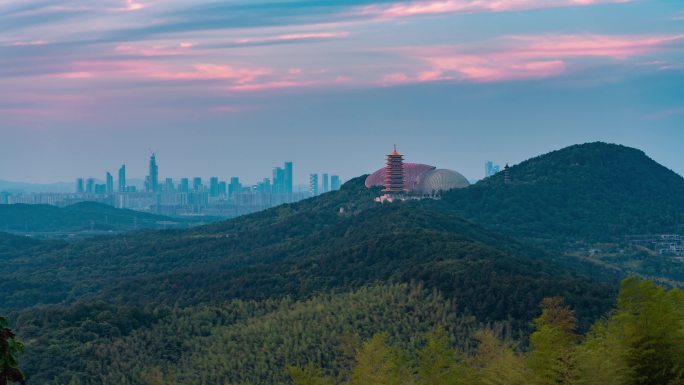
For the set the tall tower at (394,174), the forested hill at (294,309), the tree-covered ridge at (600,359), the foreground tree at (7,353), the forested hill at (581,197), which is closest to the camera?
the foreground tree at (7,353)

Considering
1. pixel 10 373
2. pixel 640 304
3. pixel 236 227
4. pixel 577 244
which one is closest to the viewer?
pixel 10 373

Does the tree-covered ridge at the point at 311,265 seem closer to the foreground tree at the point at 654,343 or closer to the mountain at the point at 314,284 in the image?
the mountain at the point at 314,284

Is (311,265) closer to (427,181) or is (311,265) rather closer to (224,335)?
(224,335)

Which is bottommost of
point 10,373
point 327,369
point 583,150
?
point 327,369

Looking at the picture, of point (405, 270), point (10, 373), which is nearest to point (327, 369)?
point (405, 270)

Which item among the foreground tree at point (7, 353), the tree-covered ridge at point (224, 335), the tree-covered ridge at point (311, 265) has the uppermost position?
the foreground tree at point (7, 353)

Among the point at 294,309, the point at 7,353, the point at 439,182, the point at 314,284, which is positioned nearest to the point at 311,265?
the point at 314,284

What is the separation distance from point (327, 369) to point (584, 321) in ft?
59.6

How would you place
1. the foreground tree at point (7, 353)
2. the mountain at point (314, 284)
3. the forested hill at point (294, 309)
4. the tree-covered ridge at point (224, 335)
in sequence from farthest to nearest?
the mountain at point (314, 284), the forested hill at point (294, 309), the tree-covered ridge at point (224, 335), the foreground tree at point (7, 353)

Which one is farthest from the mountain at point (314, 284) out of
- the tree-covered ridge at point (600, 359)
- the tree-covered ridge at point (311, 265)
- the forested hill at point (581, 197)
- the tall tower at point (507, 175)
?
the tree-covered ridge at point (600, 359)

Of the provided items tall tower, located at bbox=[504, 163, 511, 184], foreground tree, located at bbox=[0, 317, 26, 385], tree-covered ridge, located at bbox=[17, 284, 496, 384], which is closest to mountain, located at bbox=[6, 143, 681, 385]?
tree-covered ridge, located at bbox=[17, 284, 496, 384]

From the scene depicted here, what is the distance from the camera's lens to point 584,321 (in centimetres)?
6931

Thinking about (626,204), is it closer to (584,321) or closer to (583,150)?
(583,150)

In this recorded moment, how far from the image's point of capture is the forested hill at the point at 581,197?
159 metres
